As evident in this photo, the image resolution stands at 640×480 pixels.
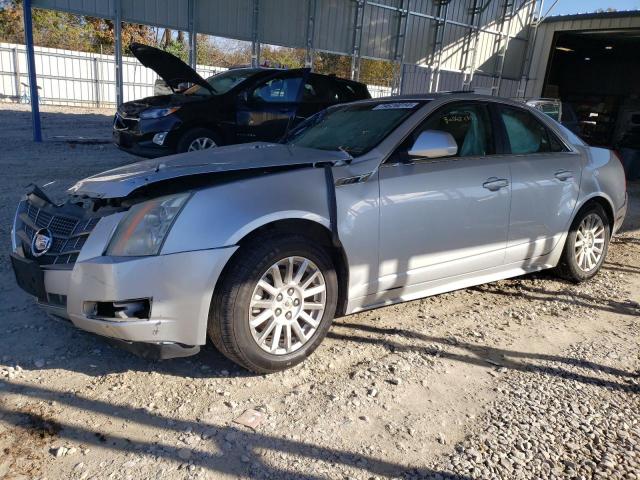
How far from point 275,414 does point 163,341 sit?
69cm

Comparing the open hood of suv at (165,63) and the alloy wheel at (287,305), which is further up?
the open hood of suv at (165,63)

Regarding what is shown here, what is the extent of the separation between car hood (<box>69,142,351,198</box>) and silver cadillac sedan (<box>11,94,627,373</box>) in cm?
1

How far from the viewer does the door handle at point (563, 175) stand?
14.5ft

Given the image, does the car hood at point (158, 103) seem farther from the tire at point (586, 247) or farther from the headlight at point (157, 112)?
the tire at point (586, 247)

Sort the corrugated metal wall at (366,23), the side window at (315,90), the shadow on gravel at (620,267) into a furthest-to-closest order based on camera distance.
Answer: the corrugated metal wall at (366,23)
the side window at (315,90)
the shadow on gravel at (620,267)

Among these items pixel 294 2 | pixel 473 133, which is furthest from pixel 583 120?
pixel 473 133

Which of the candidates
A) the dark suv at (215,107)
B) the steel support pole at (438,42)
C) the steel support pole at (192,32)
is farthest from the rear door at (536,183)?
the steel support pole at (438,42)

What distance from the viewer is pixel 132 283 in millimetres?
2641

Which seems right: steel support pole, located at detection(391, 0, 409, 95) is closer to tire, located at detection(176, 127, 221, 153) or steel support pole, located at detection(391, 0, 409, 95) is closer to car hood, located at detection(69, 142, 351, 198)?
tire, located at detection(176, 127, 221, 153)

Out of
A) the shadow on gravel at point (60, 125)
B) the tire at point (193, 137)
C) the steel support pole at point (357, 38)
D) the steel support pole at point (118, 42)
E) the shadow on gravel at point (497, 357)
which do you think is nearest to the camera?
the shadow on gravel at point (497, 357)

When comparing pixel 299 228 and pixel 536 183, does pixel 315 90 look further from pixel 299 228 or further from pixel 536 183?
pixel 299 228

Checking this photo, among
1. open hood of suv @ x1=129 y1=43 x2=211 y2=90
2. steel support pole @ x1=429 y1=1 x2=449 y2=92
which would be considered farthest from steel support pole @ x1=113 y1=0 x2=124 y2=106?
steel support pole @ x1=429 y1=1 x2=449 y2=92

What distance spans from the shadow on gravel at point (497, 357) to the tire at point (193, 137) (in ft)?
16.6

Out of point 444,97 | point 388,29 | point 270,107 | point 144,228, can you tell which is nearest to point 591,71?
point 388,29
